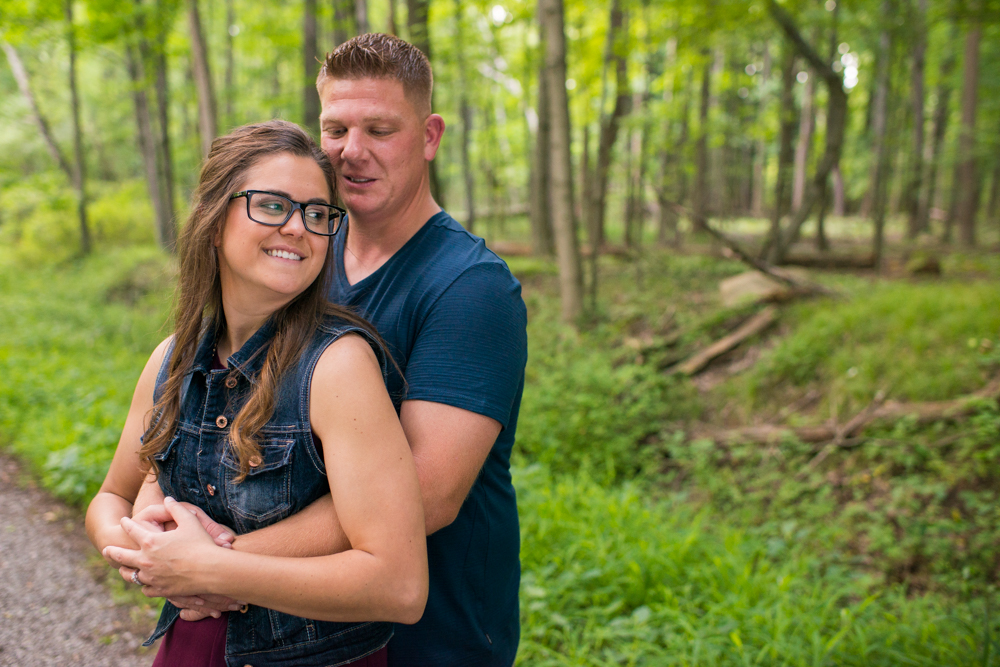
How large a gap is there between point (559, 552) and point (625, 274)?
7.94 meters

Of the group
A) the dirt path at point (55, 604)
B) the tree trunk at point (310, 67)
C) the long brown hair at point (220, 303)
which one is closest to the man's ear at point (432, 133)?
the long brown hair at point (220, 303)

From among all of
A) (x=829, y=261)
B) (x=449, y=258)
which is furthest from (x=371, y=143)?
(x=829, y=261)

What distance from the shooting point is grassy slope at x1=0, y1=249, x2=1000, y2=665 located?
11.1 feet

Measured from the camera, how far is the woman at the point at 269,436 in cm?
114

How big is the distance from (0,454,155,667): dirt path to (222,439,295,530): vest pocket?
2467 millimetres

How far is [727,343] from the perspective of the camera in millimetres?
7660

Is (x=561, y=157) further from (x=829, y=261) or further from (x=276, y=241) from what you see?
(x=276, y=241)

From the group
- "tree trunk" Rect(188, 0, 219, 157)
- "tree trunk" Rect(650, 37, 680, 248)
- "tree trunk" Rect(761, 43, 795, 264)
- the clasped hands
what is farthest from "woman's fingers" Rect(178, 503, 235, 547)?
"tree trunk" Rect(650, 37, 680, 248)

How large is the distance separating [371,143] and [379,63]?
0.65 ft

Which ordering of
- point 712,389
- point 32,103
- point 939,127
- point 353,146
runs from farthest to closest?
point 32,103, point 939,127, point 712,389, point 353,146

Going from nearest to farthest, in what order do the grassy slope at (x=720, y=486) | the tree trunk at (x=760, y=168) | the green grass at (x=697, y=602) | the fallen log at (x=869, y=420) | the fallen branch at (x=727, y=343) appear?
the green grass at (x=697, y=602) < the grassy slope at (x=720, y=486) < the fallen log at (x=869, y=420) < the fallen branch at (x=727, y=343) < the tree trunk at (x=760, y=168)

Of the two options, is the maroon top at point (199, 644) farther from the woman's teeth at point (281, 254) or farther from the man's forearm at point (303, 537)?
the woman's teeth at point (281, 254)

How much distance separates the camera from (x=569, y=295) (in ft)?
27.0

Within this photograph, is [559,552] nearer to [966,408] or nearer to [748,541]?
[748,541]
